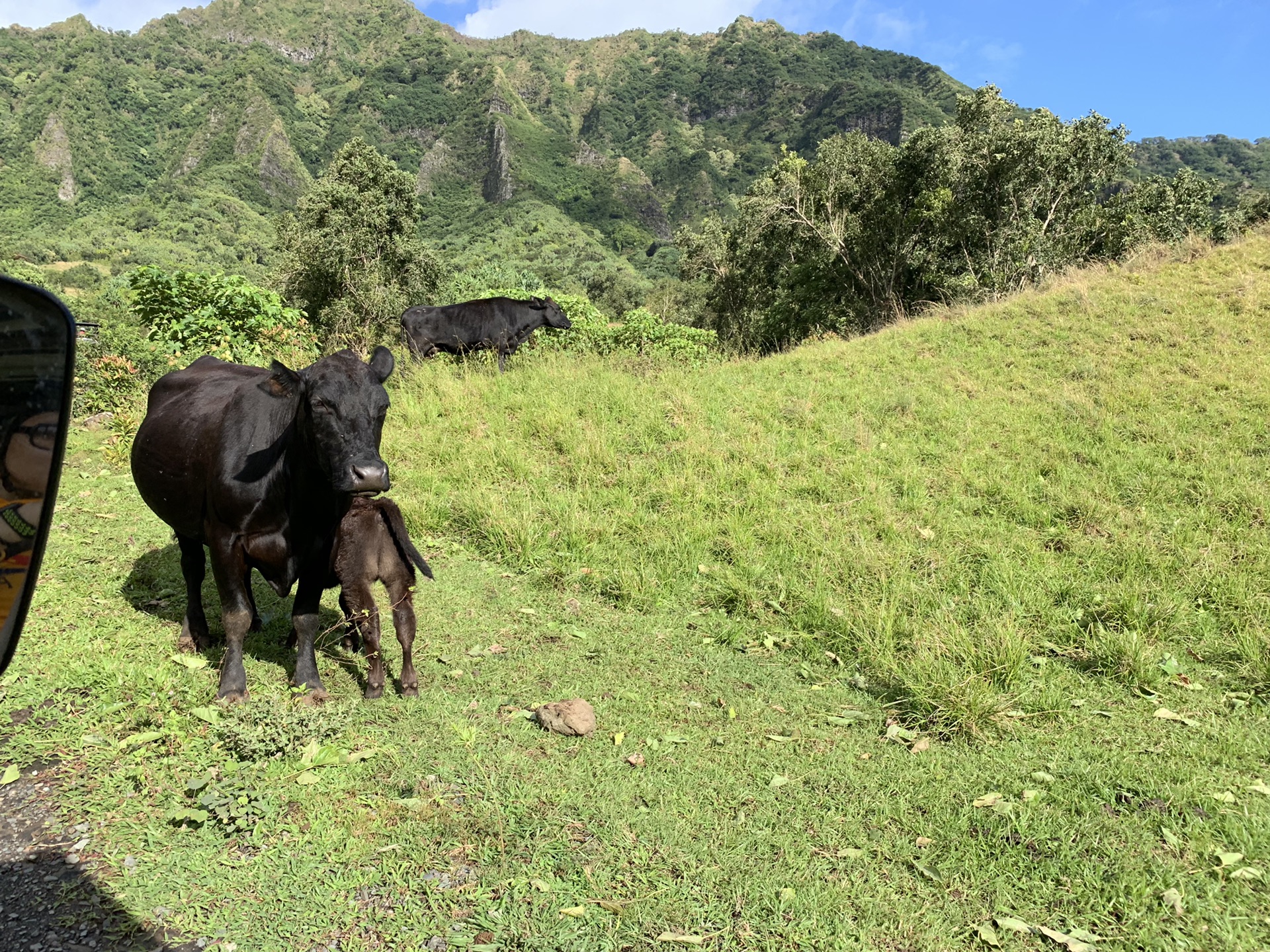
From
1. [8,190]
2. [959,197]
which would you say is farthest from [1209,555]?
[8,190]

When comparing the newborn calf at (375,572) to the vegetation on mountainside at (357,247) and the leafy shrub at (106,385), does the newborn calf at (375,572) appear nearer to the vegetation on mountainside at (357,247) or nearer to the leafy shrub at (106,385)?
the leafy shrub at (106,385)

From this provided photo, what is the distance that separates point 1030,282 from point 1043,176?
3924 millimetres

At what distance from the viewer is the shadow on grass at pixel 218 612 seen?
4633 millimetres

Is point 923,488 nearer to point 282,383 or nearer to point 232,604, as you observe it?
point 282,383

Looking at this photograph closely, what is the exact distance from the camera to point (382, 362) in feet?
13.4

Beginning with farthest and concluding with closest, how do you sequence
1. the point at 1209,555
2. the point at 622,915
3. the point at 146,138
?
the point at 146,138 < the point at 1209,555 < the point at 622,915

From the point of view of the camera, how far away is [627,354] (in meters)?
12.4

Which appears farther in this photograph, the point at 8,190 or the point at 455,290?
the point at 8,190

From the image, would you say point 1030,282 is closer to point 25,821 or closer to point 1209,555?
point 1209,555

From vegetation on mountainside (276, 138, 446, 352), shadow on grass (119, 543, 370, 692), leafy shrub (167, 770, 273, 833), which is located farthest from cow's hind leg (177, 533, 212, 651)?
vegetation on mountainside (276, 138, 446, 352)

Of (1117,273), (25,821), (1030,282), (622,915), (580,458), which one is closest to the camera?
(622,915)

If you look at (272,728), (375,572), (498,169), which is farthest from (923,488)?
(498,169)

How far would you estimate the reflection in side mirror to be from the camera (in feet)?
3.89

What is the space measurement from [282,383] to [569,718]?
2.39 m
